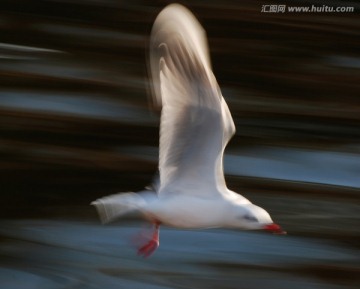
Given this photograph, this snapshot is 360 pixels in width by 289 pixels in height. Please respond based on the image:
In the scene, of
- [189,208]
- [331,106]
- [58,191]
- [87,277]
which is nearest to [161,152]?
[189,208]

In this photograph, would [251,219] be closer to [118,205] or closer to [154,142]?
[118,205]

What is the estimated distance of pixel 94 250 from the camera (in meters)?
7.43

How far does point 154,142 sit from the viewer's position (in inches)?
332

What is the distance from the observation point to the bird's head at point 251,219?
557cm

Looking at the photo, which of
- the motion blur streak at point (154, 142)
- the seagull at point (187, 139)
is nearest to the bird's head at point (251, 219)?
the seagull at point (187, 139)

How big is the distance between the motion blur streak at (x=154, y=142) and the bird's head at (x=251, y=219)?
57.4 inches

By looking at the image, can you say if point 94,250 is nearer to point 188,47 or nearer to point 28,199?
point 28,199

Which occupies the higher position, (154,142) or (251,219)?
(251,219)

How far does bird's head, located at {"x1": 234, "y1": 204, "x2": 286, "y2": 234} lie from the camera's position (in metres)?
5.57

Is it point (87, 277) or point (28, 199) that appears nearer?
point (87, 277)

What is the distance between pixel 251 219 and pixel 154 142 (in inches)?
112

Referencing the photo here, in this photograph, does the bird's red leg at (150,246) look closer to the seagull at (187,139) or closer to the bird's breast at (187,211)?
the seagull at (187,139)

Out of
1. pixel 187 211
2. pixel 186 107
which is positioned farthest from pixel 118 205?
pixel 186 107

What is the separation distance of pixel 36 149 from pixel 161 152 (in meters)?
3.04
